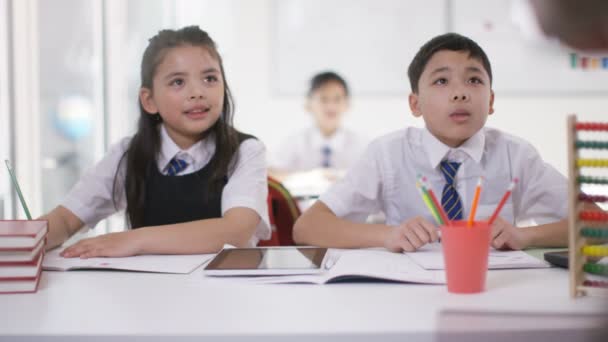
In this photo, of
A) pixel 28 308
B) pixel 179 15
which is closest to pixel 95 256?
pixel 28 308

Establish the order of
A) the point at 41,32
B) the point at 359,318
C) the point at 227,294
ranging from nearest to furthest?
the point at 359,318 → the point at 227,294 → the point at 41,32

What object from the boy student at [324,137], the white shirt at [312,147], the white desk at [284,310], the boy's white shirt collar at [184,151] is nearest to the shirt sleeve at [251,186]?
the boy's white shirt collar at [184,151]

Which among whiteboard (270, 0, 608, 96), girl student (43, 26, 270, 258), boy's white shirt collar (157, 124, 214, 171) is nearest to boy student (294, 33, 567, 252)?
girl student (43, 26, 270, 258)

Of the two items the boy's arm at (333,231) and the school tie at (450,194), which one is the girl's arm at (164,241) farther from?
the school tie at (450,194)

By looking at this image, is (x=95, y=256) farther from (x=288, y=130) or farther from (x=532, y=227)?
(x=288, y=130)

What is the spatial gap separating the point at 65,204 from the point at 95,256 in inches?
19.6

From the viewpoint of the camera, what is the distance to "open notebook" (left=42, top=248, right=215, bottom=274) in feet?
3.80

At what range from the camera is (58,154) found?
3.04 metres

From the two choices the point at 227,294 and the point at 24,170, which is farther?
the point at 24,170

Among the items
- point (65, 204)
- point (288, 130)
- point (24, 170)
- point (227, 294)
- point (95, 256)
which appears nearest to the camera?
point (227, 294)

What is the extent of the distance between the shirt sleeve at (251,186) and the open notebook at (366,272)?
1.54 ft

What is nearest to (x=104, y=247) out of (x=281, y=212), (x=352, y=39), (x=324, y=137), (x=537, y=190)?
(x=281, y=212)

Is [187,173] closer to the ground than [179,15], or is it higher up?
closer to the ground

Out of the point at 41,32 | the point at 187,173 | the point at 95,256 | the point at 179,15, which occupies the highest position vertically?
the point at 179,15
